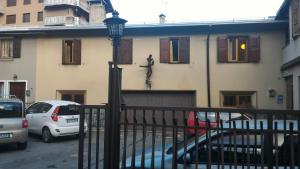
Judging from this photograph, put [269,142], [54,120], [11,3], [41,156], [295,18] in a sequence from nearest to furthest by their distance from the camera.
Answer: [269,142], [41,156], [54,120], [295,18], [11,3]

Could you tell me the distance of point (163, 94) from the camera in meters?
19.4

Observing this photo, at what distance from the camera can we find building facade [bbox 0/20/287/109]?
1820 centimetres

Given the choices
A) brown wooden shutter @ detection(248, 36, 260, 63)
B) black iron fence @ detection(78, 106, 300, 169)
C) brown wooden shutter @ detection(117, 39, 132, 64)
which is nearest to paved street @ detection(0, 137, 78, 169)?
black iron fence @ detection(78, 106, 300, 169)

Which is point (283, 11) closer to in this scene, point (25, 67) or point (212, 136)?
point (25, 67)

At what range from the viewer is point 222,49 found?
18562 millimetres

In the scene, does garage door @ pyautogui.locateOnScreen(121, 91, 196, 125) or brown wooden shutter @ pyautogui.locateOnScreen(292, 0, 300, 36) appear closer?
brown wooden shutter @ pyautogui.locateOnScreen(292, 0, 300, 36)

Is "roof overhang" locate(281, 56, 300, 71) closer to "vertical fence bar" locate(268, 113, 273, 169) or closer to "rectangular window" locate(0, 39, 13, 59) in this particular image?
"vertical fence bar" locate(268, 113, 273, 169)

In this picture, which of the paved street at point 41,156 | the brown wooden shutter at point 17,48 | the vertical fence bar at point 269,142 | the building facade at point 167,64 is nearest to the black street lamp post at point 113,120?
the vertical fence bar at point 269,142

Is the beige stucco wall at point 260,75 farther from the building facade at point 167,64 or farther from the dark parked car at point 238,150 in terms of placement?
the dark parked car at point 238,150

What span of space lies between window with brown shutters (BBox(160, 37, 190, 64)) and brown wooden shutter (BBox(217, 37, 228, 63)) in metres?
1.49

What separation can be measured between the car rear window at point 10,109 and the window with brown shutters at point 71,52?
862cm

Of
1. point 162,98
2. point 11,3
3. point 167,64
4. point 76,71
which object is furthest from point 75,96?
point 11,3

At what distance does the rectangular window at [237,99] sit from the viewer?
1833cm

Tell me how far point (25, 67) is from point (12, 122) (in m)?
9.95
